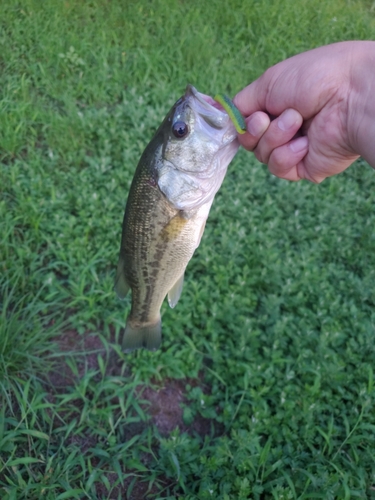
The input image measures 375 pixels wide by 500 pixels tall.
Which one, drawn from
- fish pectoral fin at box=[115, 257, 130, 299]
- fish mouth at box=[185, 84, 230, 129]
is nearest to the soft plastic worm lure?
fish mouth at box=[185, 84, 230, 129]

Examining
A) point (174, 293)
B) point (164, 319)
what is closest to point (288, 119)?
point (174, 293)

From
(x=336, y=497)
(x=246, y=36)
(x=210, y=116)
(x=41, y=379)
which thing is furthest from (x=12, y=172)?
(x=246, y=36)

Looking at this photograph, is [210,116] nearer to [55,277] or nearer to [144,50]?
[55,277]

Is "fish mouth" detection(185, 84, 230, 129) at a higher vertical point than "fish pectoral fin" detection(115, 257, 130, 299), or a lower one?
higher

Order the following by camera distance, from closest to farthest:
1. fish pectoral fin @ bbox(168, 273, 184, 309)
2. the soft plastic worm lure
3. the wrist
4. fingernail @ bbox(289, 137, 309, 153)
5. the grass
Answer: the soft plastic worm lure
the wrist
fingernail @ bbox(289, 137, 309, 153)
fish pectoral fin @ bbox(168, 273, 184, 309)
the grass

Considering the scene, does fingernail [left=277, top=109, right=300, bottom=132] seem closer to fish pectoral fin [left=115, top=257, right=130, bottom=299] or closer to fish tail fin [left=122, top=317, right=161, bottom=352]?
fish pectoral fin [left=115, top=257, right=130, bottom=299]

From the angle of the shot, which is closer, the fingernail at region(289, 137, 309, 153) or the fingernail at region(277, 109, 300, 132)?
the fingernail at region(277, 109, 300, 132)

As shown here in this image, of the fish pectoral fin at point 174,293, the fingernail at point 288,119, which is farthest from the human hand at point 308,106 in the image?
the fish pectoral fin at point 174,293
